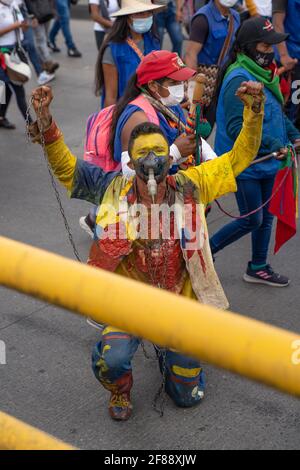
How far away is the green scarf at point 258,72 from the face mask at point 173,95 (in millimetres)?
509

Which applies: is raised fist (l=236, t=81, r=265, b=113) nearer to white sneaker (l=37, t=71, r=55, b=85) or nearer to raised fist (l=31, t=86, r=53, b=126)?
raised fist (l=31, t=86, r=53, b=126)

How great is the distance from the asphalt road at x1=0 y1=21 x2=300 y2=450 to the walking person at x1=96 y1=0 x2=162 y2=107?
1192mm

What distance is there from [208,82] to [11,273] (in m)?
4.64

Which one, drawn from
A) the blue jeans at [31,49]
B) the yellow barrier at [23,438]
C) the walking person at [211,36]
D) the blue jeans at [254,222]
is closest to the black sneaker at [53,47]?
the blue jeans at [31,49]

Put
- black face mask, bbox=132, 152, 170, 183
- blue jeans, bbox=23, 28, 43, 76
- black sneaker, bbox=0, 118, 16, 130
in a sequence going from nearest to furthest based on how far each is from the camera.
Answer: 1. black face mask, bbox=132, 152, 170, 183
2. black sneaker, bbox=0, 118, 16, 130
3. blue jeans, bbox=23, 28, 43, 76

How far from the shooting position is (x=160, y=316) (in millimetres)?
1413

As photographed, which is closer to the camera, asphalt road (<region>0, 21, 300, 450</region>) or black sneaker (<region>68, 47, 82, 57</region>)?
asphalt road (<region>0, 21, 300, 450</region>)

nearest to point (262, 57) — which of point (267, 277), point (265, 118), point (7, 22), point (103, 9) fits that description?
point (265, 118)

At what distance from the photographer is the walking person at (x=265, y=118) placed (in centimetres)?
462

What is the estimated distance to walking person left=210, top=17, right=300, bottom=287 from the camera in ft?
A: 15.1

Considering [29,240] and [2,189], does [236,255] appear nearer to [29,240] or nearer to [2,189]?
[29,240]

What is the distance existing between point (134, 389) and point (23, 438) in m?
2.30

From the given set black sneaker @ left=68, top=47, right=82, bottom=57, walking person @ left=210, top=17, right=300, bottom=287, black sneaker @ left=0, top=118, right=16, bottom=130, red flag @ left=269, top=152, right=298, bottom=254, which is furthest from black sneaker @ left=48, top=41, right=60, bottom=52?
red flag @ left=269, top=152, right=298, bottom=254
